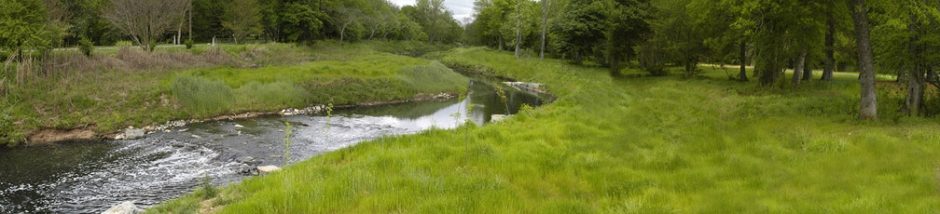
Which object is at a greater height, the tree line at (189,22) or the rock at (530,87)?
the tree line at (189,22)

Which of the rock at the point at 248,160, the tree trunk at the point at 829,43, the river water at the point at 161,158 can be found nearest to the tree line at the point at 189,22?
the river water at the point at 161,158

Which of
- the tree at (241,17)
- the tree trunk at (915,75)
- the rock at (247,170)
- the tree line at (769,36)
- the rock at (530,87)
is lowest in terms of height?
the rock at (247,170)

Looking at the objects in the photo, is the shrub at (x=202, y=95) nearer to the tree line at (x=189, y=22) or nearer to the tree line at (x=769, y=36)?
the tree line at (x=189, y=22)

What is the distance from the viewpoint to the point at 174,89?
30.4 metres

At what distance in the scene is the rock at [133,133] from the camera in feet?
79.5

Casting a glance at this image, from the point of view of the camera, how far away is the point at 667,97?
112ft

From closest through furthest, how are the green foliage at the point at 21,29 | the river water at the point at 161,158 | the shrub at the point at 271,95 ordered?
the river water at the point at 161,158, the green foliage at the point at 21,29, the shrub at the point at 271,95

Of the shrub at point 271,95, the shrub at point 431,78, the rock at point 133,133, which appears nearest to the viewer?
the rock at point 133,133

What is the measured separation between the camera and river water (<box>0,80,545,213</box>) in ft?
50.2

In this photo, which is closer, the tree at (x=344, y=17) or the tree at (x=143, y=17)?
the tree at (x=143, y=17)

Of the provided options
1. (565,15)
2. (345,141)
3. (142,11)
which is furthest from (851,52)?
(142,11)

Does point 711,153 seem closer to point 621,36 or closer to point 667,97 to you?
point 667,97

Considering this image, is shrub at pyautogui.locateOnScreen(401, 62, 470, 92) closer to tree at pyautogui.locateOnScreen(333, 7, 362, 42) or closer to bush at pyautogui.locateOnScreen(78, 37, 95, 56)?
bush at pyautogui.locateOnScreen(78, 37, 95, 56)

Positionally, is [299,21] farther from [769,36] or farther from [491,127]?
[491,127]
